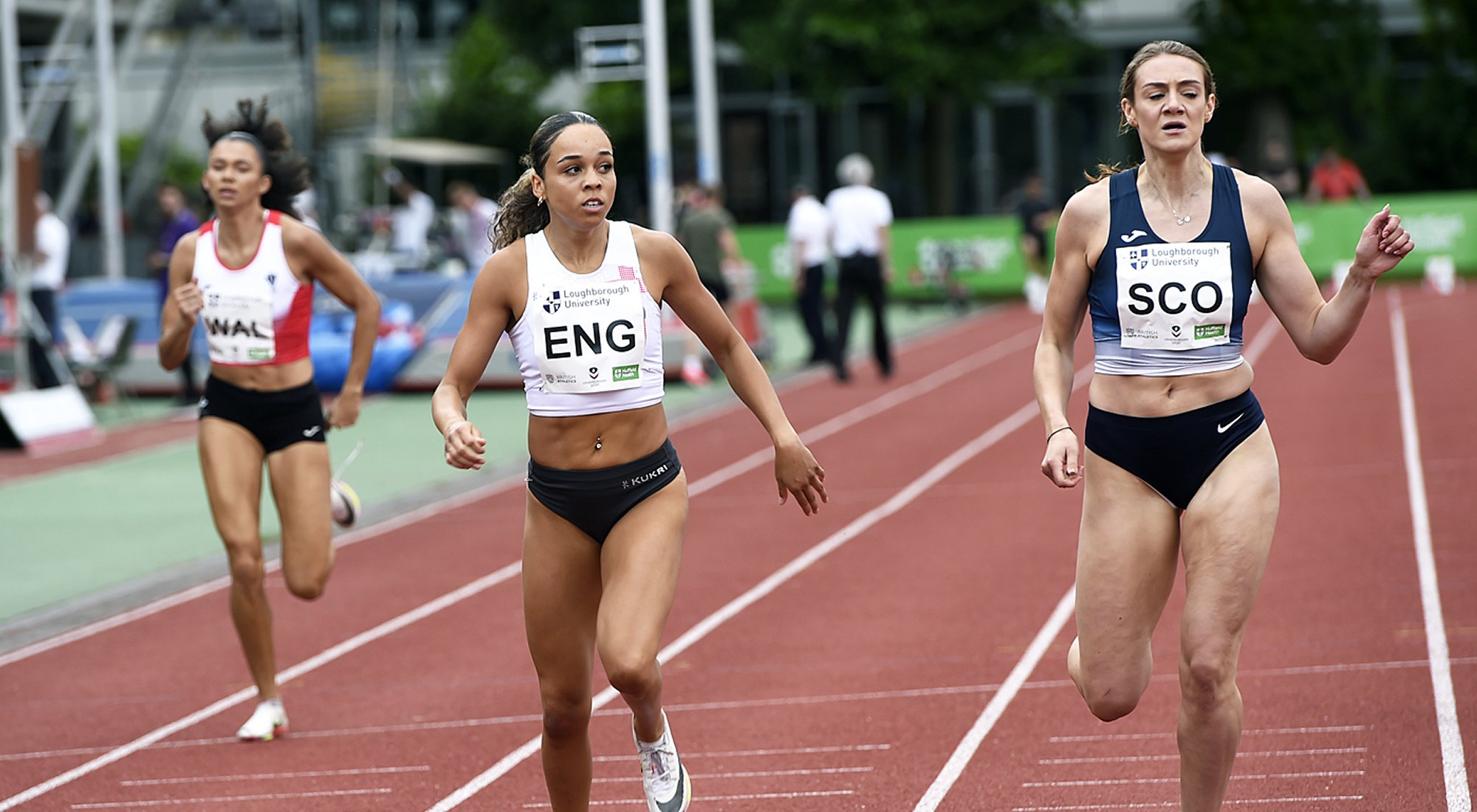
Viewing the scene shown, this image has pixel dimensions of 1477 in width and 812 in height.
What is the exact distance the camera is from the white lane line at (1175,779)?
5848mm

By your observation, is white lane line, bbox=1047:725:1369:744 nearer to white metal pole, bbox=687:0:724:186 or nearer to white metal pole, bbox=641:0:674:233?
white metal pole, bbox=641:0:674:233

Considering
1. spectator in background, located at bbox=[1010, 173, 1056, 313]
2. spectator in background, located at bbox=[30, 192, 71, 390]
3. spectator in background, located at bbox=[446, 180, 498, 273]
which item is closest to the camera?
spectator in background, located at bbox=[30, 192, 71, 390]

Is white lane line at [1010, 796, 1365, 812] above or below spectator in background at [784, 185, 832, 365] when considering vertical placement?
below

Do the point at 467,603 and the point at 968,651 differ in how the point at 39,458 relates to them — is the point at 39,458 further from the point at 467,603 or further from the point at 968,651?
the point at 968,651

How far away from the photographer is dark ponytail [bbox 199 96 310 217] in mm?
7531

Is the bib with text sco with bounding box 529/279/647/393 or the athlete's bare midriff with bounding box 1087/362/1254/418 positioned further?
the bib with text sco with bounding box 529/279/647/393

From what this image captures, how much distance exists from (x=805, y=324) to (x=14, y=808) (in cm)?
1511

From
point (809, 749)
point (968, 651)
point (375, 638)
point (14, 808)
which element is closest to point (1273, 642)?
point (968, 651)

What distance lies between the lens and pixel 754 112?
46.5 meters

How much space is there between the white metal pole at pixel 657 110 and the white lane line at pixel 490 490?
4229 mm

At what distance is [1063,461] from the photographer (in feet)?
15.4

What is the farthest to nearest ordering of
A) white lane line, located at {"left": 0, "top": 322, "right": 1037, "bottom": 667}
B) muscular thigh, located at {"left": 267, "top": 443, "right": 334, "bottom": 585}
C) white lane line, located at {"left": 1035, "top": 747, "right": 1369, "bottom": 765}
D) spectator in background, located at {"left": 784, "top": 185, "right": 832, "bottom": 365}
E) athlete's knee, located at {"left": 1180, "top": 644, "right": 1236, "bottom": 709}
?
spectator in background, located at {"left": 784, "top": 185, "right": 832, "bottom": 365} < white lane line, located at {"left": 0, "top": 322, "right": 1037, "bottom": 667} < muscular thigh, located at {"left": 267, "top": 443, "right": 334, "bottom": 585} < white lane line, located at {"left": 1035, "top": 747, "right": 1369, "bottom": 765} < athlete's knee, located at {"left": 1180, "top": 644, "right": 1236, "bottom": 709}

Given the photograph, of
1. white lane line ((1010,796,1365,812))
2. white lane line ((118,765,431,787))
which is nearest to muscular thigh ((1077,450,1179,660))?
white lane line ((1010,796,1365,812))

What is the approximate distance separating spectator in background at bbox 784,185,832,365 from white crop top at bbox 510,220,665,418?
15141mm
